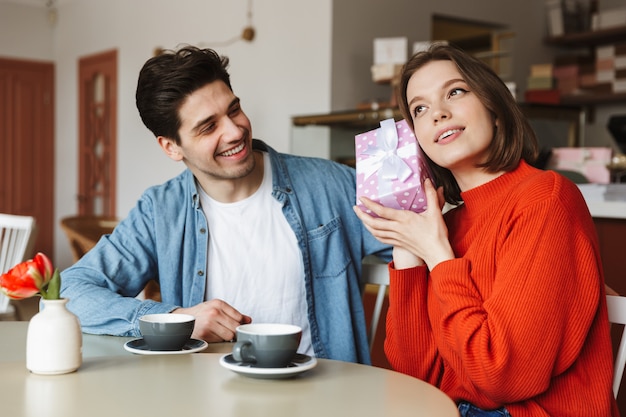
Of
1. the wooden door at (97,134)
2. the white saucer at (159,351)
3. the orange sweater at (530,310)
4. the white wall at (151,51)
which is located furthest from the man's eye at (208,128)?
the wooden door at (97,134)

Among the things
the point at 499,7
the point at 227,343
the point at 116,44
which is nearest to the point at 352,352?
the point at 227,343

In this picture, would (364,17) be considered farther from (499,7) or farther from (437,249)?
(437,249)

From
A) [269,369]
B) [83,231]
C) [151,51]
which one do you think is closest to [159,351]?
[269,369]

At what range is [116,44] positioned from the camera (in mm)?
6488

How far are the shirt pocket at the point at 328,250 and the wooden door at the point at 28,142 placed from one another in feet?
20.6

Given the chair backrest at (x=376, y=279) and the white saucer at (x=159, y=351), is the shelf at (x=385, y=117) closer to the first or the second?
the chair backrest at (x=376, y=279)

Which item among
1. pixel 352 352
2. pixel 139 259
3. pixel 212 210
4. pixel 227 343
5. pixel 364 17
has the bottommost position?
pixel 352 352

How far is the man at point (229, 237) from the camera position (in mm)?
1743

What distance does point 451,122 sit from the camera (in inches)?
54.1

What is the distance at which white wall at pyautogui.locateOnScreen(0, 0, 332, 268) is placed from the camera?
4625 millimetres

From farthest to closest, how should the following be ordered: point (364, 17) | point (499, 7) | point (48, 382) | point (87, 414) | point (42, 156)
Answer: point (42, 156) → point (499, 7) → point (364, 17) → point (48, 382) → point (87, 414)

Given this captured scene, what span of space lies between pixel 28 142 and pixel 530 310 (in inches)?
279

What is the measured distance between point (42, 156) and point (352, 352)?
21.3 ft

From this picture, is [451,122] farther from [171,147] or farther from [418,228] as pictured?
[171,147]
